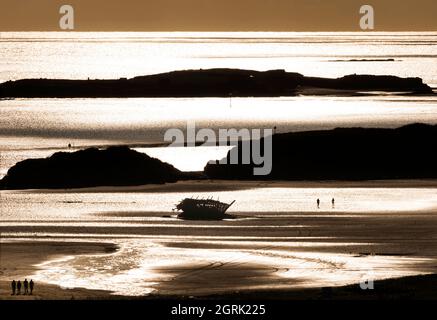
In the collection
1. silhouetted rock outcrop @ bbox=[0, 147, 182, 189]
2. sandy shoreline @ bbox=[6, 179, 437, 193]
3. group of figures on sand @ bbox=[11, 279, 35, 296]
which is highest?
silhouetted rock outcrop @ bbox=[0, 147, 182, 189]

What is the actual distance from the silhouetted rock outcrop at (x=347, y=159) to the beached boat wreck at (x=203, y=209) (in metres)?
15.7

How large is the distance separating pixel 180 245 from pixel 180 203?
11.2 meters

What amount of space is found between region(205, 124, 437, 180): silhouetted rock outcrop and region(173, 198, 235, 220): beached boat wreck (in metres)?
15.7

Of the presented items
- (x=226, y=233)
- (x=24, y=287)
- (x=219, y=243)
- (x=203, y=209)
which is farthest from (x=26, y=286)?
(x=203, y=209)

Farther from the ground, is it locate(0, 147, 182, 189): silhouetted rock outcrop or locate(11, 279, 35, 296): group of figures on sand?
locate(0, 147, 182, 189): silhouetted rock outcrop

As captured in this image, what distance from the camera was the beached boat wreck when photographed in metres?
58.6

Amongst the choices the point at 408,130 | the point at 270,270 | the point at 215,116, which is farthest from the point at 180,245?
the point at 215,116

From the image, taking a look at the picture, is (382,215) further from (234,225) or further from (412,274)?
(412,274)

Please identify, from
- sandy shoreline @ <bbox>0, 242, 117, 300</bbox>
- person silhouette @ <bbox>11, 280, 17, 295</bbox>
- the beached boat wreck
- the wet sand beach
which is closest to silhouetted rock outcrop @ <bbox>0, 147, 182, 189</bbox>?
the wet sand beach

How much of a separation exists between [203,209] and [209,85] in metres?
117

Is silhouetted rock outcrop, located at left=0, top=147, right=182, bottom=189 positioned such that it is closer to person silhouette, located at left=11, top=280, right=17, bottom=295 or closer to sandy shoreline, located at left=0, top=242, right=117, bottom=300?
sandy shoreline, located at left=0, top=242, right=117, bottom=300
